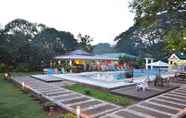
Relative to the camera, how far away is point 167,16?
7.52m

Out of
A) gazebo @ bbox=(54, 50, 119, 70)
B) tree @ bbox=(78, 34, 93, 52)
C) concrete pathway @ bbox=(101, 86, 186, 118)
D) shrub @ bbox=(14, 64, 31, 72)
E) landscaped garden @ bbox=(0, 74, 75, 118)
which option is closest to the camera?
concrete pathway @ bbox=(101, 86, 186, 118)

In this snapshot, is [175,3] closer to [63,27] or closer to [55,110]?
[55,110]

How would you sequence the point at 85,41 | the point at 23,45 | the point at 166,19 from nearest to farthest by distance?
the point at 166,19 → the point at 23,45 → the point at 85,41

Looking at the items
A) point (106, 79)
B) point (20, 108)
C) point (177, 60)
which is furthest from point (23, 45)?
point (177, 60)

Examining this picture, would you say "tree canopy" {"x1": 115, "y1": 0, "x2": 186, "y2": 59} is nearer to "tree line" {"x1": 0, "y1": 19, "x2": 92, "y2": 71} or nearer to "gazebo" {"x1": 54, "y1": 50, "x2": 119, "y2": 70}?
"gazebo" {"x1": 54, "y1": 50, "x2": 119, "y2": 70}

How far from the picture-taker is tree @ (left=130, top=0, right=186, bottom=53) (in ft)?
21.0

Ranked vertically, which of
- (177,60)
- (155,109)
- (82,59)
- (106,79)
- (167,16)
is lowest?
(155,109)

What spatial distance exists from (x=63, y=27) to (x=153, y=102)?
36.3m

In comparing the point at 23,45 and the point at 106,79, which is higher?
the point at 23,45

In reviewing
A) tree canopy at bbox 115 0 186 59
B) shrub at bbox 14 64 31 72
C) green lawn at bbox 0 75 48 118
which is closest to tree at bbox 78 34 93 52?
shrub at bbox 14 64 31 72

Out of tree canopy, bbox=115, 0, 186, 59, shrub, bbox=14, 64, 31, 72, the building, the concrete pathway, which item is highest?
tree canopy, bbox=115, 0, 186, 59

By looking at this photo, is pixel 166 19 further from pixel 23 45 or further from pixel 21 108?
pixel 23 45

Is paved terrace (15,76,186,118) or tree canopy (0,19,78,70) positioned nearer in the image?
paved terrace (15,76,186,118)

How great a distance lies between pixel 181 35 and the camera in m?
6.10
